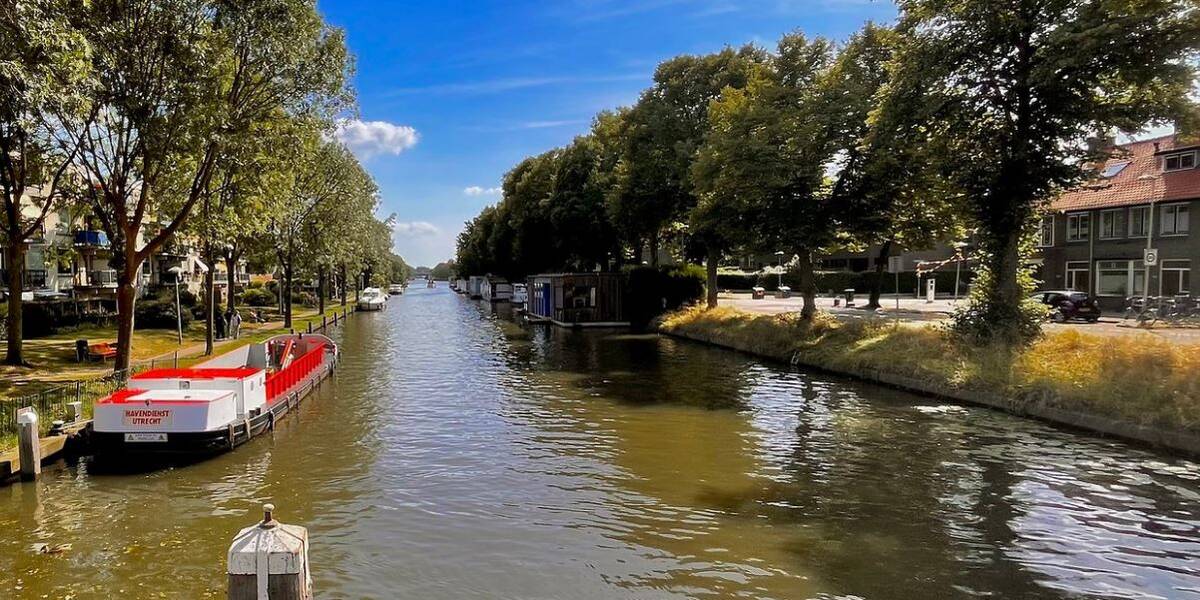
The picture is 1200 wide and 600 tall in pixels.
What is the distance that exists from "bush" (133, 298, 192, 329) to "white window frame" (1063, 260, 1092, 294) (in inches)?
1948

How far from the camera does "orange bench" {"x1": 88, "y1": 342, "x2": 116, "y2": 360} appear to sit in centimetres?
2278

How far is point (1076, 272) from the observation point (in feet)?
134

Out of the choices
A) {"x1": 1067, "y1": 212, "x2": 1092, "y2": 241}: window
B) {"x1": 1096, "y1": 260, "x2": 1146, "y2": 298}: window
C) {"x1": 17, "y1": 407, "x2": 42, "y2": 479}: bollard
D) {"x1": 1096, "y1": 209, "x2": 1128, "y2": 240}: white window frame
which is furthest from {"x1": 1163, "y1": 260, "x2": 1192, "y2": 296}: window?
{"x1": 17, "y1": 407, "x2": 42, "y2": 479}: bollard

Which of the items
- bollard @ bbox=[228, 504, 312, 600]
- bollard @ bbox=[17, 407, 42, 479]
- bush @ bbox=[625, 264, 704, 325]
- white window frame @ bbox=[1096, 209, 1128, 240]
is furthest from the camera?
bush @ bbox=[625, 264, 704, 325]

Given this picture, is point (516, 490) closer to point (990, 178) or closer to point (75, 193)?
point (990, 178)

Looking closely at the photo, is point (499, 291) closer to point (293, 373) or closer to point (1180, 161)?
point (1180, 161)

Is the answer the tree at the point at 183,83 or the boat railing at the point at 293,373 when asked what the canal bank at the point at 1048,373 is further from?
the tree at the point at 183,83

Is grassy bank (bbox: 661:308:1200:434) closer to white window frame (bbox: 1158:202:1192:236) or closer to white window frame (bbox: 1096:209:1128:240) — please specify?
white window frame (bbox: 1158:202:1192:236)

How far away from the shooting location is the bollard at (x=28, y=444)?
11.3m

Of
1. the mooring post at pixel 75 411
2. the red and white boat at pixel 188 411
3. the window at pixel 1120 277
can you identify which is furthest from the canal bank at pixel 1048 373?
the window at pixel 1120 277

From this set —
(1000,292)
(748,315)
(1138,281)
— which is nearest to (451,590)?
(1000,292)

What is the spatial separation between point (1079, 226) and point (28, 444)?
157 feet

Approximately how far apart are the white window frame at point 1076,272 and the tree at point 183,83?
133ft

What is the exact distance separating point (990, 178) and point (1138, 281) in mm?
24530
